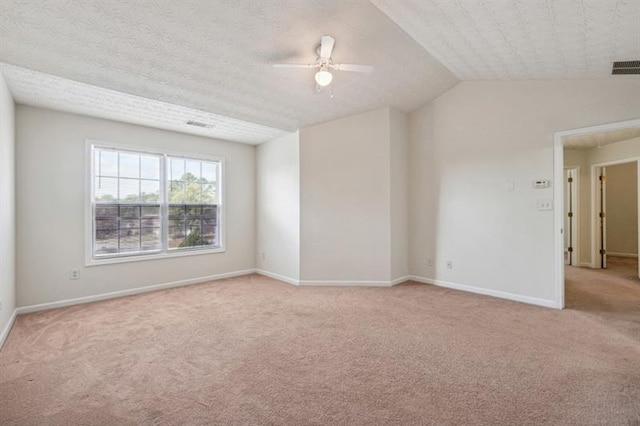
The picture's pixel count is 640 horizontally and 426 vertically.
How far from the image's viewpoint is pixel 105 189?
178 inches

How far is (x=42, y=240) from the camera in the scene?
13.1ft

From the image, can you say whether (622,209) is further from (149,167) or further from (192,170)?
(149,167)

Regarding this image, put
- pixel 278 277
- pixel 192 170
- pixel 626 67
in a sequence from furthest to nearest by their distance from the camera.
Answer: pixel 278 277 → pixel 192 170 → pixel 626 67

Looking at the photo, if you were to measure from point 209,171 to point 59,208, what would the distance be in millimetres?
2250

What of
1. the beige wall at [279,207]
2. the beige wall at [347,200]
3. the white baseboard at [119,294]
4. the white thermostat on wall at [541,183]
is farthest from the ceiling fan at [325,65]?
the white baseboard at [119,294]

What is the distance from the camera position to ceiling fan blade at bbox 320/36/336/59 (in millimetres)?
2916

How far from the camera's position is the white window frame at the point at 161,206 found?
432cm

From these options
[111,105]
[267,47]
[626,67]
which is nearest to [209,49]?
[267,47]

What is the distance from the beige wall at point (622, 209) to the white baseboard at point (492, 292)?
18.4 ft

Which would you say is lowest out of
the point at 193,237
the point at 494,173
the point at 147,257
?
the point at 147,257

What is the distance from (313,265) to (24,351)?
137 inches

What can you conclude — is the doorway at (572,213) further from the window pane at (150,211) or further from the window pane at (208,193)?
the window pane at (150,211)

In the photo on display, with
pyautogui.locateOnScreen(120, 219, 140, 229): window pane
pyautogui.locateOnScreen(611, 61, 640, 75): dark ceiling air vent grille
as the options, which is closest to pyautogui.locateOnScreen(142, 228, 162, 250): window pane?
pyautogui.locateOnScreen(120, 219, 140, 229): window pane

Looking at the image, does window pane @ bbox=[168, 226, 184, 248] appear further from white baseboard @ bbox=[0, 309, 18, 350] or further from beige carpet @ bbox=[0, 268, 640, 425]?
white baseboard @ bbox=[0, 309, 18, 350]
